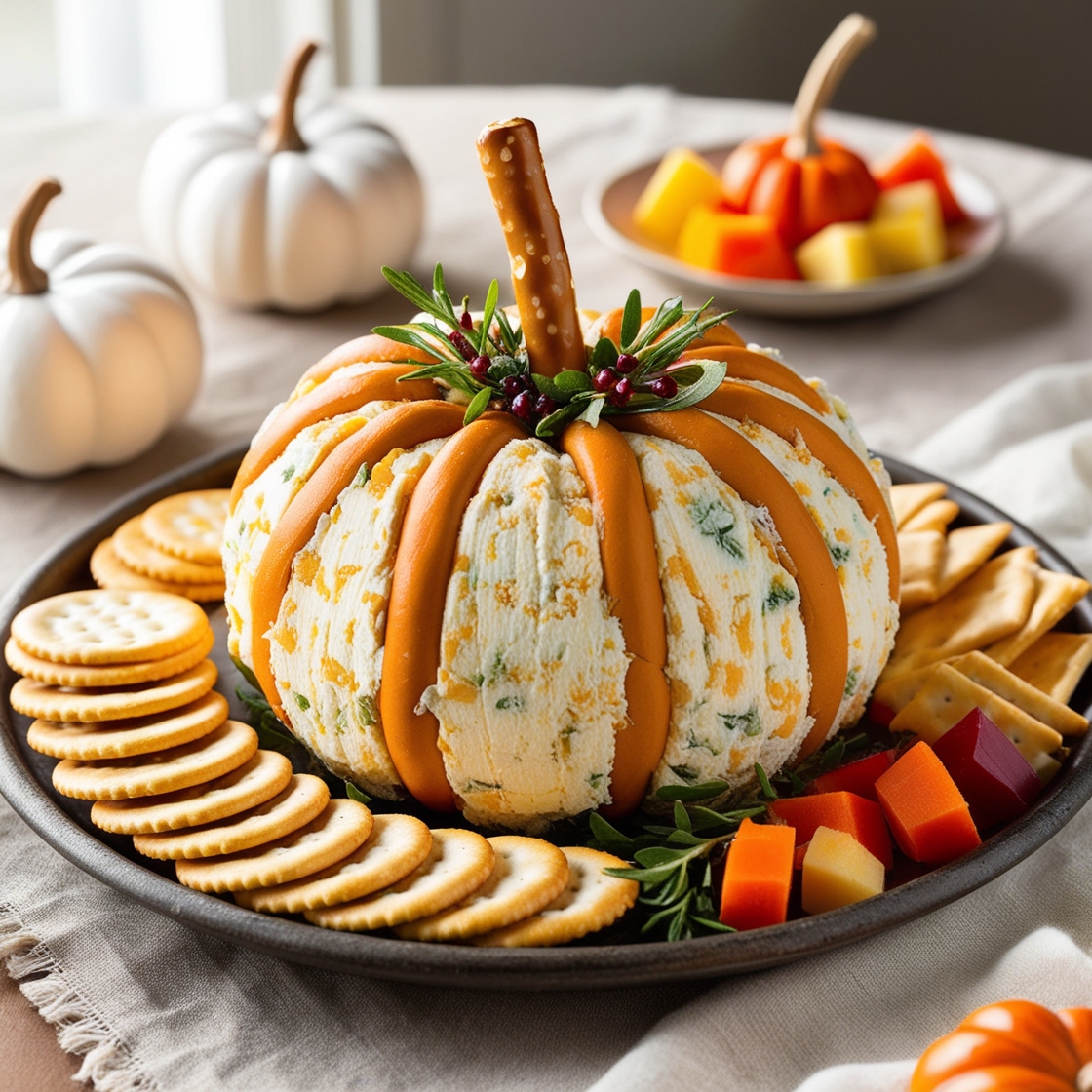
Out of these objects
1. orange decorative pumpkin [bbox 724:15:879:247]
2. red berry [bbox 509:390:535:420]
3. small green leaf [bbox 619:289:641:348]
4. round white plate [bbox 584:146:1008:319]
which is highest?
small green leaf [bbox 619:289:641:348]

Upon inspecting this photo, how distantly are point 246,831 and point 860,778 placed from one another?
72 cm

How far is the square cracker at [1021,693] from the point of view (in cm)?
180

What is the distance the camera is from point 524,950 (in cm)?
140

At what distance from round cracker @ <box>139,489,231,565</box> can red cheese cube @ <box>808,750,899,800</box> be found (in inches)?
38.1

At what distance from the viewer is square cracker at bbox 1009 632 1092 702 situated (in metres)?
1.88

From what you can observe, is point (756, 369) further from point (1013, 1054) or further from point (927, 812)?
point (1013, 1054)

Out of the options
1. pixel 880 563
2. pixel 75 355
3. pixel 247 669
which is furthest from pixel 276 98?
pixel 880 563

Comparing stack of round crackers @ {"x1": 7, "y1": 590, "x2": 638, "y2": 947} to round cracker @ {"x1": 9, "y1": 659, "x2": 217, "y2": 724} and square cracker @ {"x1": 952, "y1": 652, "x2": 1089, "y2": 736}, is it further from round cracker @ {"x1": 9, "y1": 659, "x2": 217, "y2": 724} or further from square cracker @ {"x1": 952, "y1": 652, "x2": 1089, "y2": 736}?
square cracker @ {"x1": 952, "y1": 652, "x2": 1089, "y2": 736}

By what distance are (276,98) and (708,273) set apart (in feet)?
3.71

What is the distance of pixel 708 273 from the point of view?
10.7ft

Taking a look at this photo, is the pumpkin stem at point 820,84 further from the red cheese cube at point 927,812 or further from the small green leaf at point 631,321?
the red cheese cube at point 927,812

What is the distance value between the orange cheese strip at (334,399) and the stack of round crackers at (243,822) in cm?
25

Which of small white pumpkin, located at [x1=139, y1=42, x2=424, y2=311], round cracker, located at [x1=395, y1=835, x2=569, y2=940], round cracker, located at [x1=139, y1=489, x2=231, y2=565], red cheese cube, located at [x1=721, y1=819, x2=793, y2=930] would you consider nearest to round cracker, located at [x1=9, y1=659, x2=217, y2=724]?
round cracker, located at [x1=139, y1=489, x2=231, y2=565]

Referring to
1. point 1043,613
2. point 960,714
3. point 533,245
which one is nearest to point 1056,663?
point 1043,613
